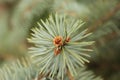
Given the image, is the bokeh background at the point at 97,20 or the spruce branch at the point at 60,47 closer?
the spruce branch at the point at 60,47

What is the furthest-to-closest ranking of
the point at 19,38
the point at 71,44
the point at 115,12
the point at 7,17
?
the point at 7,17 → the point at 19,38 → the point at 115,12 → the point at 71,44

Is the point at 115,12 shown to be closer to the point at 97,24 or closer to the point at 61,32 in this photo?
the point at 97,24

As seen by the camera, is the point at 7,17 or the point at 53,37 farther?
the point at 7,17

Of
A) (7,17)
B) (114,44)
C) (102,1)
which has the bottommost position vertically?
(114,44)

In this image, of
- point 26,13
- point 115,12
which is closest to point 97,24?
point 115,12

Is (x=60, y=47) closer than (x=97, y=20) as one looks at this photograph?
Yes

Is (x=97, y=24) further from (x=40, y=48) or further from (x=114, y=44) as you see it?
(x=40, y=48)

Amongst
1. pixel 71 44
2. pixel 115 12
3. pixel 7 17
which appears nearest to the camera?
pixel 71 44

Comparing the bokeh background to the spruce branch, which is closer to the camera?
the spruce branch

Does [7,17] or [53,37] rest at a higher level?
[7,17]
